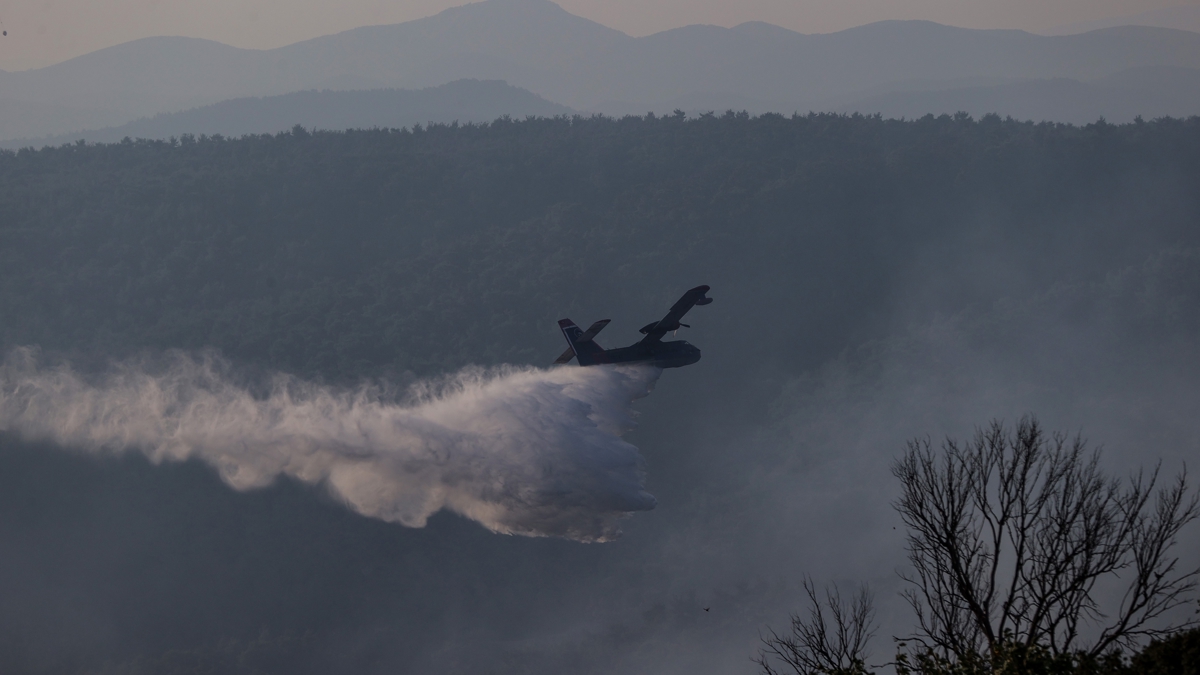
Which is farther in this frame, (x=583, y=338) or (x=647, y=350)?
(x=647, y=350)

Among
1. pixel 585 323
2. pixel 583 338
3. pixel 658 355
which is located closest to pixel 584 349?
pixel 583 338

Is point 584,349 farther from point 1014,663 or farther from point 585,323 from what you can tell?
point 585,323

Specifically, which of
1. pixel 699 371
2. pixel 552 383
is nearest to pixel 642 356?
pixel 552 383

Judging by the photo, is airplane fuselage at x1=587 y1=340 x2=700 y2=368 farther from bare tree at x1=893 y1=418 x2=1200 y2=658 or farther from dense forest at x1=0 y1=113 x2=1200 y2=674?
dense forest at x1=0 y1=113 x2=1200 y2=674

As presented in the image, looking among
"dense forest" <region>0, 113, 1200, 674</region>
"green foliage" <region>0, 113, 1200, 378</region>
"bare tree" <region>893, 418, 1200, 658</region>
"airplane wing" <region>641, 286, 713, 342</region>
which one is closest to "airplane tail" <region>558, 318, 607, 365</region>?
"airplane wing" <region>641, 286, 713, 342</region>

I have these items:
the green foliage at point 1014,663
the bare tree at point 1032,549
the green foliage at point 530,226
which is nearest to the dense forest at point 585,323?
the green foliage at point 530,226

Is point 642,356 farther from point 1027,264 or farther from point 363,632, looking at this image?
point 1027,264
